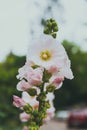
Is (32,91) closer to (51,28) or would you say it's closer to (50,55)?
(50,55)

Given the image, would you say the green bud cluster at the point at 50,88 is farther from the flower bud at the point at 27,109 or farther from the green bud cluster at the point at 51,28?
the green bud cluster at the point at 51,28

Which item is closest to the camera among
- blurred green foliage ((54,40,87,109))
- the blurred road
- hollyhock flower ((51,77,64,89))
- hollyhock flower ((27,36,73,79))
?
hollyhock flower ((27,36,73,79))

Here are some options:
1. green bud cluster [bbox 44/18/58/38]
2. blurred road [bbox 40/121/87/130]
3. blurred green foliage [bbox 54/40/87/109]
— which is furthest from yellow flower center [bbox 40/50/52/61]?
blurred green foliage [bbox 54/40/87/109]

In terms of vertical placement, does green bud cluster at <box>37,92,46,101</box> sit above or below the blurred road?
below

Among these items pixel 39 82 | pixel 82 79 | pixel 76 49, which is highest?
pixel 76 49

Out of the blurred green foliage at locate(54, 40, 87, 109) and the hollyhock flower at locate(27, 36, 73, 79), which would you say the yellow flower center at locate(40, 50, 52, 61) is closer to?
the hollyhock flower at locate(27, 36, 73, 79)

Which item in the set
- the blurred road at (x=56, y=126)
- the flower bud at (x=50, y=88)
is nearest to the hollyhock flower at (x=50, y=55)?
the flower bud at (x=50, y=88)

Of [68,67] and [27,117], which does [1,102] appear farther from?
[68,67]

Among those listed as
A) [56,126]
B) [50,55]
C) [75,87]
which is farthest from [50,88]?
[75,87]

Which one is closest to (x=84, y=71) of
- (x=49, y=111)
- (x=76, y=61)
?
(x=76, y=61)
